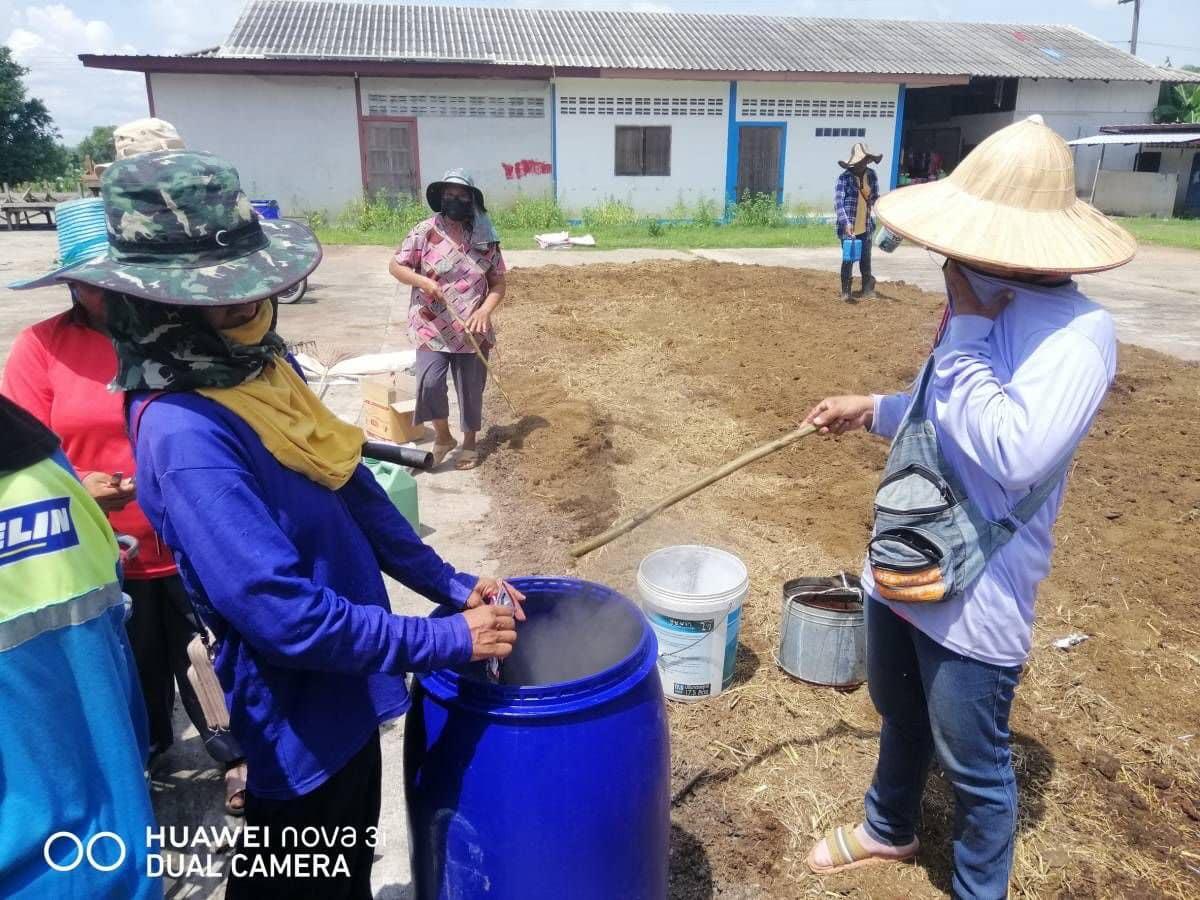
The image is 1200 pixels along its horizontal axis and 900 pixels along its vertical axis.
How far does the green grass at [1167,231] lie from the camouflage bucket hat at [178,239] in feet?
60.2

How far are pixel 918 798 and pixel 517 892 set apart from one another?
125 centimetres

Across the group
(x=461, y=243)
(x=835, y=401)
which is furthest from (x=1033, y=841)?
(x=461, y=243)

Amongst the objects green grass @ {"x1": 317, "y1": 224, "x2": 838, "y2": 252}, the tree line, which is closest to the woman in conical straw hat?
green grass @ {"x1": 317, "y1": 224, "x2": 838, "y2": 252}

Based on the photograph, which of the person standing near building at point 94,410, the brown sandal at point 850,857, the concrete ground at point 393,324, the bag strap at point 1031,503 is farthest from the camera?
the concrete ground at point 393,324

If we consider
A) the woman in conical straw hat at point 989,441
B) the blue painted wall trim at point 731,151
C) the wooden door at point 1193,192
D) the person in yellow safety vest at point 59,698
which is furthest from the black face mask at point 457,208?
the wooden door at point 1193,192

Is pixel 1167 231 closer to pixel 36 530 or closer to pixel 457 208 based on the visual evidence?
pixel 457 208

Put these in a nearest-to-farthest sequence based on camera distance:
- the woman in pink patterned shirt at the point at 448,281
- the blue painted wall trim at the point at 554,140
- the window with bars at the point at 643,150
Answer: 1. the woman in pink patterned shirt at the point at 448,281
2. the blue painted wall trim at the point at 554,140
3. the window with bars at the point at 643,150

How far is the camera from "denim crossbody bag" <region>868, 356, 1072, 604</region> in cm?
191

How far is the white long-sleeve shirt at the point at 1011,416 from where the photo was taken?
67.3 inches

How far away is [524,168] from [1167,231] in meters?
15.1

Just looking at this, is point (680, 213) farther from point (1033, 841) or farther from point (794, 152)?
point (1033, 841)

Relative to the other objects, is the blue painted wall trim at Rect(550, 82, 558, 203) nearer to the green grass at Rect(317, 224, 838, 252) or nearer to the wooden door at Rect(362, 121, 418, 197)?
the green grass at Rect(317, 224, 838, 252)

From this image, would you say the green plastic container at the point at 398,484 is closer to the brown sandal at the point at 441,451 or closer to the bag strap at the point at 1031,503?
the brown sandal at the point at 441,451

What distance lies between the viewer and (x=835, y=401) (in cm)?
247
